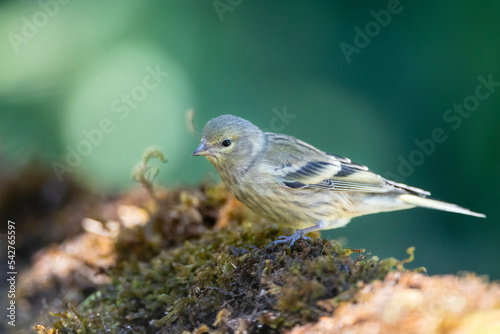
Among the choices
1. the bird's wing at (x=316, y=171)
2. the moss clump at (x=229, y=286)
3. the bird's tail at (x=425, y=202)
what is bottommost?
the moss clump at (x=229, y=286)

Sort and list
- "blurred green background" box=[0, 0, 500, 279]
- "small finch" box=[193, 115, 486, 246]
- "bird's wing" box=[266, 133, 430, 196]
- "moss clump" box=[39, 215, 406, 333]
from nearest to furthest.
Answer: "moss clump" box=[39, 215, 406, 333], "small finch" box=[193, 115, 486, 246], "bird's wing" box=[266, 133, 430, 196], "blurred green background" box=[0, 0, 500, 279]

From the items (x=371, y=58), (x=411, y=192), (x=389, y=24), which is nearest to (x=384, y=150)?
(x=371, y=58)

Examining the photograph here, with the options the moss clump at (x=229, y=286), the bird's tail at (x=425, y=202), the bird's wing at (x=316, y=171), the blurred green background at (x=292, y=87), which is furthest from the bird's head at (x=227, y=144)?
the blurred green background at (x=292, y=87)

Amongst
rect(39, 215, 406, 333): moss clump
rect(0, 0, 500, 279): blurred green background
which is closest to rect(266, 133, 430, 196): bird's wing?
rect(39, 215, 406, 333): moss clump

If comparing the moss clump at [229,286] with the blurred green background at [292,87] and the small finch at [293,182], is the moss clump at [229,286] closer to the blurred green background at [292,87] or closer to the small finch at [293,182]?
the small finch at [293,182]

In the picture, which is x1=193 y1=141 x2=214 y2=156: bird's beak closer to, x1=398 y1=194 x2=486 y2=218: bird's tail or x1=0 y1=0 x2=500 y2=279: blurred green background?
x1=398 y1=194 x2=486 y2=218: bird's tail

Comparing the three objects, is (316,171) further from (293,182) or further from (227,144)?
(227,144)
